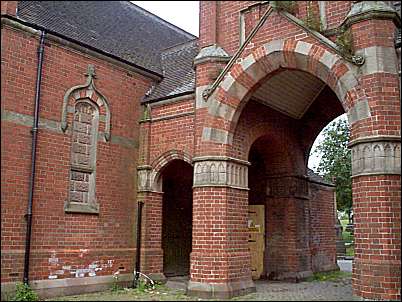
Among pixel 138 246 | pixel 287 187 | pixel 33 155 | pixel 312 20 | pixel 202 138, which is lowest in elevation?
pixel 138 246

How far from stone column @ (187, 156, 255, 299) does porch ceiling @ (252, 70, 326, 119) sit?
2.23 m

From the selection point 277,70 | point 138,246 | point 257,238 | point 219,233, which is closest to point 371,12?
point 277,70

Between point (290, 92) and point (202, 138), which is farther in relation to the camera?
point (290, 92)

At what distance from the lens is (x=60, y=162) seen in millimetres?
11875

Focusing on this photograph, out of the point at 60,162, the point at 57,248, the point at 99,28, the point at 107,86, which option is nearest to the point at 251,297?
the point at 57,248

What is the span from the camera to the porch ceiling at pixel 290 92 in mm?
12539

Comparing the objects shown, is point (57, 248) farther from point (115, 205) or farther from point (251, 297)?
point (251, 297)

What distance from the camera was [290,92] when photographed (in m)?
13.4

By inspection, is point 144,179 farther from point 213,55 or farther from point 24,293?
point 24,293

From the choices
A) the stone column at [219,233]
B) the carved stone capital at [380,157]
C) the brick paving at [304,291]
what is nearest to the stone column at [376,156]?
the carved stone capital at [380,157]

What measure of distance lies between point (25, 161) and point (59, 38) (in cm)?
335

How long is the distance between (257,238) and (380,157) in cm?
666

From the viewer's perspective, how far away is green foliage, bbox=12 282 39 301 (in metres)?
10.3

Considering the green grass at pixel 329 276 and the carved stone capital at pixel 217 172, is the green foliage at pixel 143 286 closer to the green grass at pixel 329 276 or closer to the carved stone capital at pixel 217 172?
the carved stone capital at pixel 217 172
